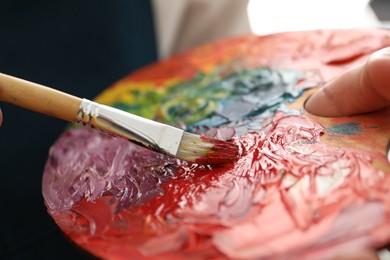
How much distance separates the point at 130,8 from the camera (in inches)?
48.1

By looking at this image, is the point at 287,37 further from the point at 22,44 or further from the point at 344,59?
the point at 22,44

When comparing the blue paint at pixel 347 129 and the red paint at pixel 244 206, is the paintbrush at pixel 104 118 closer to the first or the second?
the red paint at pixel 244 206

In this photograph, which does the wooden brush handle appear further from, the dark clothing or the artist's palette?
the dark clothing

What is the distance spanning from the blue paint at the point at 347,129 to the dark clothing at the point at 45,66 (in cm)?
57

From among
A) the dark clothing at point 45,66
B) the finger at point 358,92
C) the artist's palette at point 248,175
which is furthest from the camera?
the dark clothing at point 45,66

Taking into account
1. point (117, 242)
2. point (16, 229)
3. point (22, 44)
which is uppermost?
point (22, 44)

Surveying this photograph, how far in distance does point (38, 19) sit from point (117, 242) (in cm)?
70

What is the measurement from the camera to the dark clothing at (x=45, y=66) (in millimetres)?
1006

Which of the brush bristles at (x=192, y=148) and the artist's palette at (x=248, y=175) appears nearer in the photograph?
the artist's palette at (x=248, y=175)

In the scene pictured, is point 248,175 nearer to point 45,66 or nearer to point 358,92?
point 358,92

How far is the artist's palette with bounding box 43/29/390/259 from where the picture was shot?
0.56 m

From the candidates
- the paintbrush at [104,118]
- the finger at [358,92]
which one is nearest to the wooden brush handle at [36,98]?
the paintbrush at [104,118]

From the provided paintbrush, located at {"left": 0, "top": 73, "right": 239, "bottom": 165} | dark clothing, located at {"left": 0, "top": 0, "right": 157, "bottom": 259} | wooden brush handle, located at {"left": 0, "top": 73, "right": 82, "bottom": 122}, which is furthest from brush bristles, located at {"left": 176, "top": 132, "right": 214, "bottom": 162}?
dark clothing, located at {"left": 0, "top": 0, "right": 157, "bottom": 259}

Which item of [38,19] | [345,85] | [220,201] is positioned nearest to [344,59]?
[345,85]
